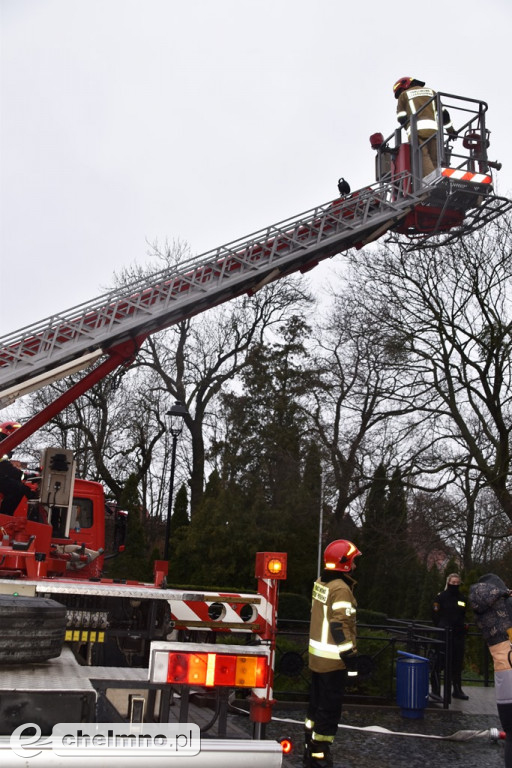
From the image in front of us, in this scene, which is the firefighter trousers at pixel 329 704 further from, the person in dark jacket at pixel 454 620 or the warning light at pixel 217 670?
the person in dark jacket at pixel 454 620

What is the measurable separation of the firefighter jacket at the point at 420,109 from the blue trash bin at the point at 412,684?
851 centimetres

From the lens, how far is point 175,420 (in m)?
18.7

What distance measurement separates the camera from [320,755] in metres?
6.03

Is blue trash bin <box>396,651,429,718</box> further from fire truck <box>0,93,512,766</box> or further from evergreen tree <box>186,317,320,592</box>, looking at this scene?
evergreen tree <box>186,317,320,592</box>

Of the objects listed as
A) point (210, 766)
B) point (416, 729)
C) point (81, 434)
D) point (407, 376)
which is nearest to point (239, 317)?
point (81, 434)

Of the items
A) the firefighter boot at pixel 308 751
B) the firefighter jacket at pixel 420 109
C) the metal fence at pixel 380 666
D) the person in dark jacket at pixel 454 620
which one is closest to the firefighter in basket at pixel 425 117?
the firefighter jacket at pixel 420 109

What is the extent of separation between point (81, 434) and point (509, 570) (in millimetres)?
19680

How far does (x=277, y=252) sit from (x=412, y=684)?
6317mm

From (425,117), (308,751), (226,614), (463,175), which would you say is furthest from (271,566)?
(425,117)

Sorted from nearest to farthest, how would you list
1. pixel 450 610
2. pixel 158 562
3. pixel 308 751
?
pixel 308 751 < pixel 158 562 < pixel 450 610

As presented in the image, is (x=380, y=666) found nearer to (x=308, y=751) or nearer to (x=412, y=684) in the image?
(x=412, y=684)

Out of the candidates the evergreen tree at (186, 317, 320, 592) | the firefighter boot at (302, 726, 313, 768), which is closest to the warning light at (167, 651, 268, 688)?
the firefighter boot at (302, 726, 313, 768)

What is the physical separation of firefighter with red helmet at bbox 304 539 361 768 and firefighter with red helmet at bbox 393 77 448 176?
8.44 m

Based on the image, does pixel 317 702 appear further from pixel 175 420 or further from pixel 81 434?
pixel 81 434
